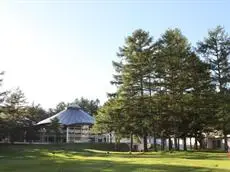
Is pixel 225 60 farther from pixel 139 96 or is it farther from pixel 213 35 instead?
pixel 139 96

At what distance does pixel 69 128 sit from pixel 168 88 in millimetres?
43384

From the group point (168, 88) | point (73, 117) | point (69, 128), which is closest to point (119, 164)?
point (168, 88)

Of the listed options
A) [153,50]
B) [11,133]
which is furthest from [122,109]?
[11,133]

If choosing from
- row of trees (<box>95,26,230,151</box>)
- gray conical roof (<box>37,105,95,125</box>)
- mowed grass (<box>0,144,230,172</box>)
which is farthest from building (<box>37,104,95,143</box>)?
mowed grass (<box>0,144,230,172</box>)

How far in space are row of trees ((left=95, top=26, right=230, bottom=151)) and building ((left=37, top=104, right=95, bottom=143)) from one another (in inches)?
1352

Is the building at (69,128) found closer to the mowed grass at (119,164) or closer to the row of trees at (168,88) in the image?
the row of trees at (168,88)

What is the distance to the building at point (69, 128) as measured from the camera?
278 feet

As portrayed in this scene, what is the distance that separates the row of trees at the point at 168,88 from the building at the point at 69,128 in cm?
3434

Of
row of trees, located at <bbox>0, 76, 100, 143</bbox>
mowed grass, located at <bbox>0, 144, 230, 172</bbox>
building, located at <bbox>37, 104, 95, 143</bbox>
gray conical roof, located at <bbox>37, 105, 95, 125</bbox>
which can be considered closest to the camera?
mowed grass, located at <bbox>0, 144, 230, 172</bbox>

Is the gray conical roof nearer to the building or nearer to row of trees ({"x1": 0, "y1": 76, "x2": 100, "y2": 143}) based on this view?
the building

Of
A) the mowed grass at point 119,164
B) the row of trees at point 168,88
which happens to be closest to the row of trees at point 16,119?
the row of trees at point 168,88

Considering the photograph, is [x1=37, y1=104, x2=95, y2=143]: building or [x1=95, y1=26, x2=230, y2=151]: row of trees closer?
[x1=95, y1=26, x2=230, y2=151]: row of trees

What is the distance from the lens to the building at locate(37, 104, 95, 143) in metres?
84.6

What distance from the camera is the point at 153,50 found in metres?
50.7
